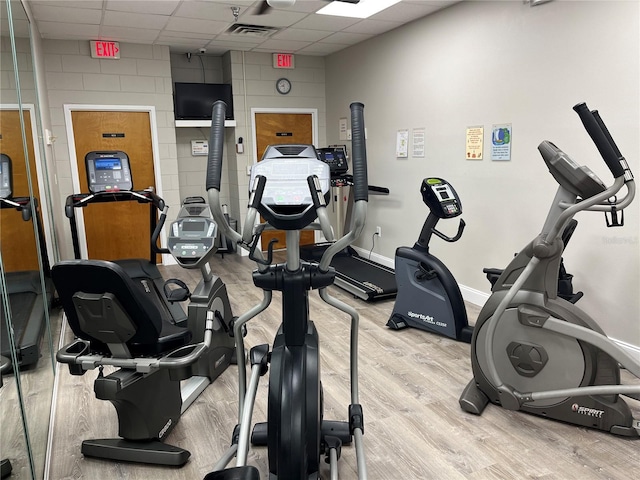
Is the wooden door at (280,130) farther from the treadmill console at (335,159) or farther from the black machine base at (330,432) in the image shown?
the black machine base at (330,432)

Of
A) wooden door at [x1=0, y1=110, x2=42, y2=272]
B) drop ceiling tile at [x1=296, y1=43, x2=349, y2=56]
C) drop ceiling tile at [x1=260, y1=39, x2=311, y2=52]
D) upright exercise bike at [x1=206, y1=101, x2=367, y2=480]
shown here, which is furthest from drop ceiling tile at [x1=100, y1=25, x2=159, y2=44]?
upright exercise bike at [x1=206, y1=101, x2=367, y2=480]

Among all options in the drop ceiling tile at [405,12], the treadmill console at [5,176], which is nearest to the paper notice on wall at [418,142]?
the drop ceiling tile at [405,12]

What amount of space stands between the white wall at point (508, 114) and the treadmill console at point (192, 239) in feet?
8.48

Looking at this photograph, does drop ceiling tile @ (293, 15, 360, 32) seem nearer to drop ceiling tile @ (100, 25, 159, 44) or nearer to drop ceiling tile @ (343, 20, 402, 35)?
drop ceiling tile @ (343, 20, 402, 35)

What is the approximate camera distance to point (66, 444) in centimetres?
248

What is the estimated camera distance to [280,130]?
22.6ft

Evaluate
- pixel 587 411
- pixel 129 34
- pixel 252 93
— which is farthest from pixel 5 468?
pixel 252 93

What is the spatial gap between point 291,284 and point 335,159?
3979 mm

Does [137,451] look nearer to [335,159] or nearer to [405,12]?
[335,159]

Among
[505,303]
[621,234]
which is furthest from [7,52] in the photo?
[621,234]

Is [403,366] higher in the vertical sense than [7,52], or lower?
lower

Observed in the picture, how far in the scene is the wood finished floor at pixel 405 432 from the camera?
2.25 meters

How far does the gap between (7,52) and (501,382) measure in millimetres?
2999

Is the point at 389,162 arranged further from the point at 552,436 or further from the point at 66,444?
the point at 66,444
